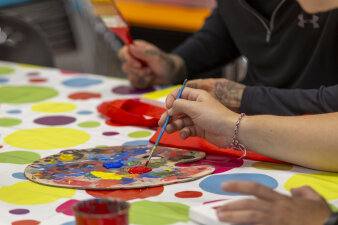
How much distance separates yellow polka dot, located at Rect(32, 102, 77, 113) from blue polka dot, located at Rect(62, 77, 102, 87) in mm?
210

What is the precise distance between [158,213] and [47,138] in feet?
1.57

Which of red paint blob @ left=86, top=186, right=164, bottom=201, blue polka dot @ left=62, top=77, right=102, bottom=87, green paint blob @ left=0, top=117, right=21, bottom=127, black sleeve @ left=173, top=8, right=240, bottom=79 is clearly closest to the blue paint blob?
red paint blob @ left=86, top=186, right=164, bottom=201

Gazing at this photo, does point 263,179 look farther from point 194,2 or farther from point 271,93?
point 194,2

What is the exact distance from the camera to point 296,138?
101 cm

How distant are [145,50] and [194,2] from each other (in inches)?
66.6

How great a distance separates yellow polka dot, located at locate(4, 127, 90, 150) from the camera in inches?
46.7

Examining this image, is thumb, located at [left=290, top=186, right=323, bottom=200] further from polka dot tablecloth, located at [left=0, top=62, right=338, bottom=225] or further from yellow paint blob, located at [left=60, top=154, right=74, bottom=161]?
yellow paint blob, located at [left=60, top=154, right=74, bottom=161]

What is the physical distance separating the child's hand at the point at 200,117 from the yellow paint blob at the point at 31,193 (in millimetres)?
297

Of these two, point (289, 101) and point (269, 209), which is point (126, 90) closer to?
point (289, 101)

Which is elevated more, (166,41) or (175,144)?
(166,41)

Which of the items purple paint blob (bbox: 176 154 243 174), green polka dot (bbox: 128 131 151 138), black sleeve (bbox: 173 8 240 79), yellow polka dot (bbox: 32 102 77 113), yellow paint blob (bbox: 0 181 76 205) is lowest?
yellow paint blob (bbox: 0 181 76 205)

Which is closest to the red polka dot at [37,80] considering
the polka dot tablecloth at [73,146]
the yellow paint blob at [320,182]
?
the polka dot tablecloth at [73,146]

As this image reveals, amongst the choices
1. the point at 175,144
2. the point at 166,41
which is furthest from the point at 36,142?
the point at 166,41

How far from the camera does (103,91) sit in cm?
167
